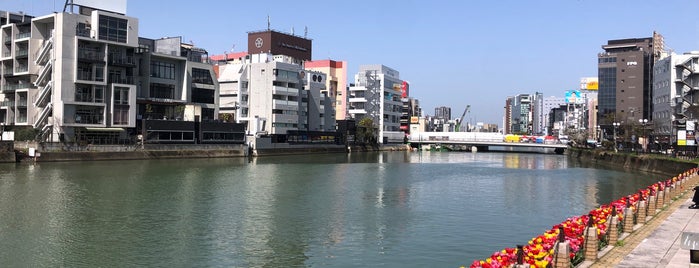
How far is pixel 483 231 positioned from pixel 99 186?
30887 mm

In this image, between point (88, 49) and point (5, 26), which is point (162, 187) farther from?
point (5, 26)

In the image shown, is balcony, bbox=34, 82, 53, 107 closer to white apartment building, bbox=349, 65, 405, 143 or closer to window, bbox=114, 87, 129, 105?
window, bbox=114, 87, 129, 105

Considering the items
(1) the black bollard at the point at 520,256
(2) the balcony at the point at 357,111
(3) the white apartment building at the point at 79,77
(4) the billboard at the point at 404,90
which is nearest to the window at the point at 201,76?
(3) the white apartment building at the point at 79,77

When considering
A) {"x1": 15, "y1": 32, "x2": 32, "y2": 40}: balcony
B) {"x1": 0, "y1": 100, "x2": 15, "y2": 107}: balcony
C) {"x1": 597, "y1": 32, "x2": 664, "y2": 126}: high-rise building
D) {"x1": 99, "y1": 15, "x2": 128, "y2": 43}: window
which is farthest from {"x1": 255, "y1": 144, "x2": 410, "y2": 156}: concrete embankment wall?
{"x1": 597, "y1": 32, "x2": 664, "y2": 126}: high-rise building

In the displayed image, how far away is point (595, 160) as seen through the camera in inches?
3959

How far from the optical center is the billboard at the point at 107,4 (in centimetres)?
7754

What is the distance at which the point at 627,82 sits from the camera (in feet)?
458

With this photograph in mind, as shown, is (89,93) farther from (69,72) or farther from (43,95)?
(43,95)

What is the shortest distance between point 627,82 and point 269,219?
133195mm

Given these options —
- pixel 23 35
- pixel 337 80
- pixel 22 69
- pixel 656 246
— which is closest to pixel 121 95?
pixel 22 69

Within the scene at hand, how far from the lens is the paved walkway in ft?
45.8

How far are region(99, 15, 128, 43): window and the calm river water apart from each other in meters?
31.2

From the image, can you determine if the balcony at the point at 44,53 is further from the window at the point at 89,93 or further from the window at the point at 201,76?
the window at the point at 201,76

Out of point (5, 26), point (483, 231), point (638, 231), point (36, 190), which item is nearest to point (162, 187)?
point (36, 190)
